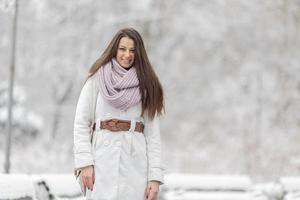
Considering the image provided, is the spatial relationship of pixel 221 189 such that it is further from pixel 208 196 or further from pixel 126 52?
pixel 126 52

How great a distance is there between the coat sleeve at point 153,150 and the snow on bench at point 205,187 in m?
3.68

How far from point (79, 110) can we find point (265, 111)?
54.5 ft

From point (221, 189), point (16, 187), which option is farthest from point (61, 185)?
point (221, 189)

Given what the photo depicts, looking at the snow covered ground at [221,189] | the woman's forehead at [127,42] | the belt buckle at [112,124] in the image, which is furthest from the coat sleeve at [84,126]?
the snow covered ground at [221,189]

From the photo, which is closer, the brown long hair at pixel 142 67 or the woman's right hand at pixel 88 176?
the woman's right hand at pixel 88 176

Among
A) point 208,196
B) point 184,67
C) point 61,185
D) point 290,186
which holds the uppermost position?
point 184,67

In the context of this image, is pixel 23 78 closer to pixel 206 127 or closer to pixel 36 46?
pixel 36 46

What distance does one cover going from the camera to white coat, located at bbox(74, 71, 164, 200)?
4.29 m

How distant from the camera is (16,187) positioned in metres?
5.33

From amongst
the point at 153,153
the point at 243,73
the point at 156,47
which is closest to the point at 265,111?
the point at 243,73

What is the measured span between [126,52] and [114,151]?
0.53 metres

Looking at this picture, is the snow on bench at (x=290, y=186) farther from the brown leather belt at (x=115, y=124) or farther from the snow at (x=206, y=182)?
the brown leather belt at (x=115, y=124)

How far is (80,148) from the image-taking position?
166 inches

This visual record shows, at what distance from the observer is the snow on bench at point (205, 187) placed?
827cm
